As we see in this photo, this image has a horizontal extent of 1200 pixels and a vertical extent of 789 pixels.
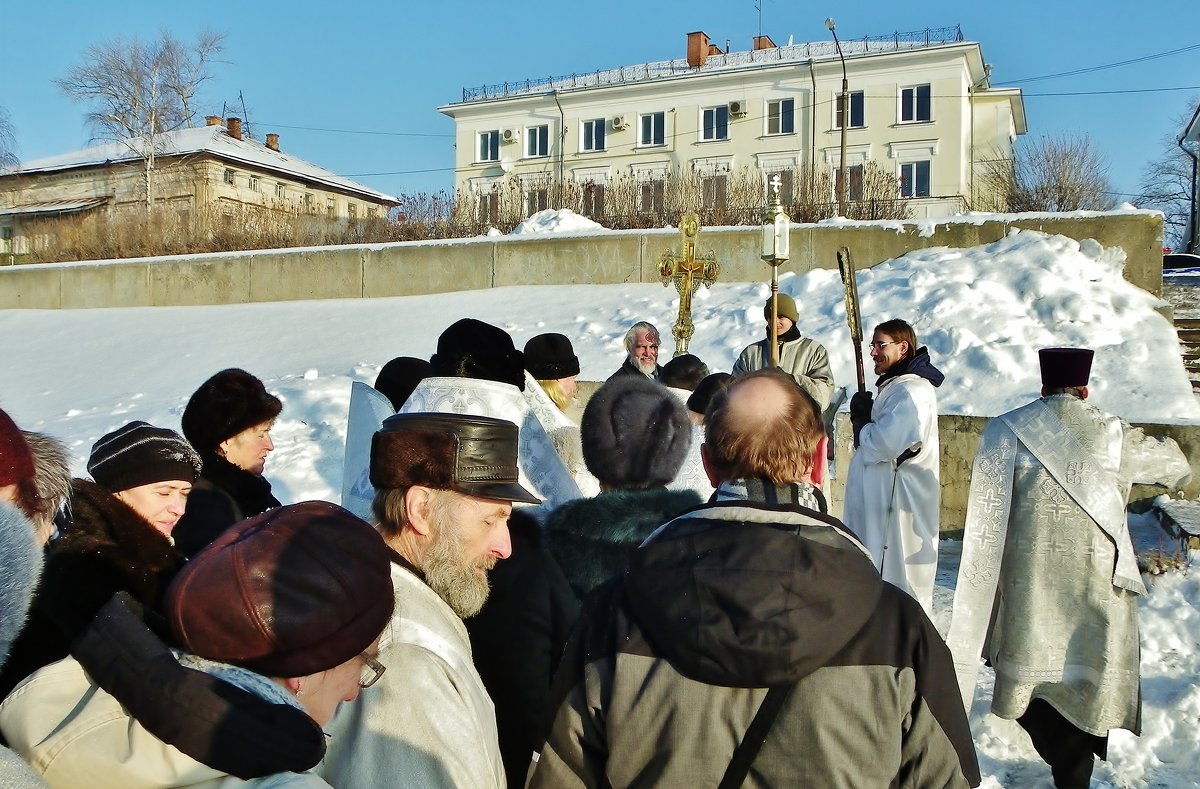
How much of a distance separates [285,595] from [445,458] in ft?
2.32

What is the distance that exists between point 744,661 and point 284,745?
81 cm

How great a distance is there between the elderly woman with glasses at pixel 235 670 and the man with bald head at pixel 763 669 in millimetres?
520

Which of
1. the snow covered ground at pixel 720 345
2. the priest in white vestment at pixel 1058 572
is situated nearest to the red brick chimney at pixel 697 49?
the snow covered ground at pixel 720 345

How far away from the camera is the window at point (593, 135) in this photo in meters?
45.4

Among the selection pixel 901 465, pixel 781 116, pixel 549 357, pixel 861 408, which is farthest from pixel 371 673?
pixel 781 116

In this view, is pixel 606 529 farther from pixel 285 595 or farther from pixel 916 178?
pixel 916 178

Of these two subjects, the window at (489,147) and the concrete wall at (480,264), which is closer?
the concrete wall at (480,264)

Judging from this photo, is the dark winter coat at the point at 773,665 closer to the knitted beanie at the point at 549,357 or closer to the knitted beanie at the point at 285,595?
the knitted beanie at the point at 285,595

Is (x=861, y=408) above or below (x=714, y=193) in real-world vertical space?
below

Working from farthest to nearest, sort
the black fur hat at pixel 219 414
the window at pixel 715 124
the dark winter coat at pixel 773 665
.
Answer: the window at pixel 715 124
the black fur hat at pixel 219 414
the dark winter coat at pixel 773 665

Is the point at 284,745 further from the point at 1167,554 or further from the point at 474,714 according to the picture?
the point at 1167,554

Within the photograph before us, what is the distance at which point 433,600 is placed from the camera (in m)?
1.89

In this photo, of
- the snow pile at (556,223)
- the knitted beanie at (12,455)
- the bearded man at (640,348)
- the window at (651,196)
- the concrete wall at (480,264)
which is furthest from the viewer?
the window at (651,196)

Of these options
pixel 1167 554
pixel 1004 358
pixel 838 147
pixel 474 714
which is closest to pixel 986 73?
pixel 838 147
